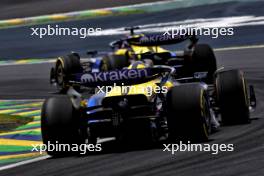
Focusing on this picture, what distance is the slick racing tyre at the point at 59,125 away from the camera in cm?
1091

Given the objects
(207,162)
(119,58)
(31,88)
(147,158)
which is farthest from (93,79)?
(31,88)

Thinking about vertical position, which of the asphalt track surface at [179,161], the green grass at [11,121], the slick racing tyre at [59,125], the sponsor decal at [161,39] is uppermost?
the sponsor decal at [161,39]

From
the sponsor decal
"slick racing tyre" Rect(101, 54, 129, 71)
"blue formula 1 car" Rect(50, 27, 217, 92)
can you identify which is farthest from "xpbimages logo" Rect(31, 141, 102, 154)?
"slick racing tyre" Rect(101, 54, 129, 71)

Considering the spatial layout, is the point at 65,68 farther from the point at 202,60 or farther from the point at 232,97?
the point at 232,97

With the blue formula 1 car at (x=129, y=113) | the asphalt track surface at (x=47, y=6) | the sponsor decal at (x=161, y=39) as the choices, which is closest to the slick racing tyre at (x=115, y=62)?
the sponsor decal at (x=161, y=39)

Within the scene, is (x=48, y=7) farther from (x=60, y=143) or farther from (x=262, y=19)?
(x=60, y=143)

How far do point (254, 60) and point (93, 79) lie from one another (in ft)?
36.1

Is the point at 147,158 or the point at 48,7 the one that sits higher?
the point at 48,7

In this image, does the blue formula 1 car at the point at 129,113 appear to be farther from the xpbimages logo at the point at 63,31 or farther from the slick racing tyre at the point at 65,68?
the xpbimages logo at the point at 63,31

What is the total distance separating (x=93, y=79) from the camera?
36.8ft

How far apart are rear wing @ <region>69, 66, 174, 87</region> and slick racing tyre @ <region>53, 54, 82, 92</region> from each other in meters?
8.16

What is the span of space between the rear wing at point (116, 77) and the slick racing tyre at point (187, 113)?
671 millimetres

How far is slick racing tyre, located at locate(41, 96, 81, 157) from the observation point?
1091 centimetres

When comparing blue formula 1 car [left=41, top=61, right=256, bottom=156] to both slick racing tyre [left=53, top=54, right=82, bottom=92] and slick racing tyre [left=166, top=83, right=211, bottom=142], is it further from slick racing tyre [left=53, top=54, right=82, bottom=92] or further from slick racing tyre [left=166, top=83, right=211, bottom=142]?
slick racing tyre [left=53, top=54, right=82, bottom=92]
